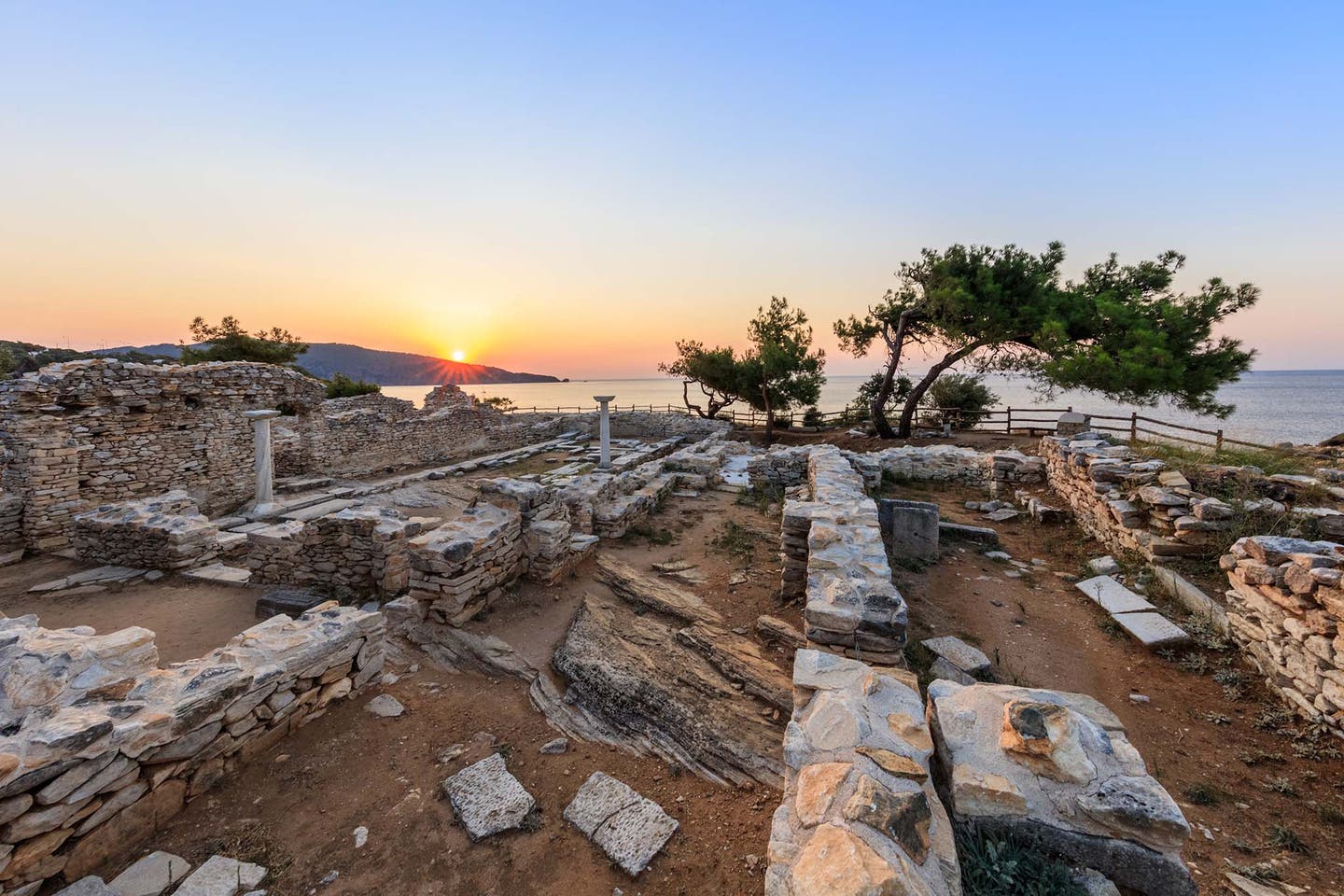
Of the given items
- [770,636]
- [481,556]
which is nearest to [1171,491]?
[770,636]

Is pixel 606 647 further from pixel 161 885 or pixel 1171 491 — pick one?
A: pixel 1171 491

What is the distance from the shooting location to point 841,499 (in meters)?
6.99

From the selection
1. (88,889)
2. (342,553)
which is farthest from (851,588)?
(342,553)

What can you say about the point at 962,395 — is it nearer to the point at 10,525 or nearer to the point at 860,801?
the point at 860,801

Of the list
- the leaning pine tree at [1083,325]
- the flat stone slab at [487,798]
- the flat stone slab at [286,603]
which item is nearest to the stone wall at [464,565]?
the flat stone slab at [286,603]

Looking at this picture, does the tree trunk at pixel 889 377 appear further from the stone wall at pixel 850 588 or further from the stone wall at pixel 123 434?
the stone wall at pixel 123 434

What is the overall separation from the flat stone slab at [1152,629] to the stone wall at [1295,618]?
1.44 feet

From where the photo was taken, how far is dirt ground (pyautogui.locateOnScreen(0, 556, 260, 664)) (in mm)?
5473

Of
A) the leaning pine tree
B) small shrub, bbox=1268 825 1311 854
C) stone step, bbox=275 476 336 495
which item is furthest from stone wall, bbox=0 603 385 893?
the leaning pine tree

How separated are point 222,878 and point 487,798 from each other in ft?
4.25

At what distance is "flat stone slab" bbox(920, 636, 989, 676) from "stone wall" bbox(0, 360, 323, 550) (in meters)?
13.2

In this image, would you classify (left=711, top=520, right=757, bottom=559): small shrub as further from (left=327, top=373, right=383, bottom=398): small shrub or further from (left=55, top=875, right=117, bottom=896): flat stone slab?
(left=327, top=373, right=383, bottom=398): small shrub

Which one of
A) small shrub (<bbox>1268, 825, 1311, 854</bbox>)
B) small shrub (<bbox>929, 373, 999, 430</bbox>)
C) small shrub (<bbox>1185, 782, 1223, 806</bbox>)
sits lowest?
small shrub (<bbox>1185, 782, 1223, 806</bbox>)

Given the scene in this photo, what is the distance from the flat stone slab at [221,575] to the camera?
6.86 meters
